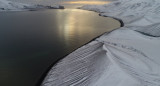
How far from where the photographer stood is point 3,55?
65.5 ft

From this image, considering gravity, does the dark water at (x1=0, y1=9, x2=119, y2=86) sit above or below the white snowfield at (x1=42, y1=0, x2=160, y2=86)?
below

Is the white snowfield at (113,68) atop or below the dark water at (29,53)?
atop

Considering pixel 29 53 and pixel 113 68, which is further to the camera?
pixel 29 53

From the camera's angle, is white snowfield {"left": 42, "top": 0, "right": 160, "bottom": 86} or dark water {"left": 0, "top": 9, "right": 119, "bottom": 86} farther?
dark water {"left": 0, "top": 9, "right": 119, "bottom": 86}

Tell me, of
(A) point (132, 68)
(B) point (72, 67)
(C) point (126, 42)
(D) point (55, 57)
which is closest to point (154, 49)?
(C) point (126, 42)

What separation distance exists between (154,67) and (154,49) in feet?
15.3

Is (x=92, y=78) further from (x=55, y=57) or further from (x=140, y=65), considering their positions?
(x=55, y=57)

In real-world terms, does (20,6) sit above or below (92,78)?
below

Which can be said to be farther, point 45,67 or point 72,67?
point 45,67

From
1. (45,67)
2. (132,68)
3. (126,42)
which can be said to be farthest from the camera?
(126,42)

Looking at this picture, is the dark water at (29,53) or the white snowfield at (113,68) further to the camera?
the dark water at (29,53)

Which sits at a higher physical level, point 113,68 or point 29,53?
point 113,68

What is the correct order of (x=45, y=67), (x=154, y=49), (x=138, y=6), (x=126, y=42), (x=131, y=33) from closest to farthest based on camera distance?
(x=45, y=67), (x=154, y=49), (x=126, y=42), (x=131, y=33), (x=138, y=6)

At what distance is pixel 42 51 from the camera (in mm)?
21578
